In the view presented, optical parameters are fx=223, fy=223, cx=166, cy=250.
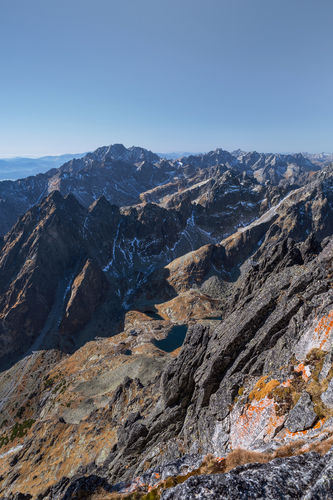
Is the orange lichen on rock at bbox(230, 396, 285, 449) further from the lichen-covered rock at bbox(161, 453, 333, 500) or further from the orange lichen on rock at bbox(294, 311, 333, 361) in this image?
the lichen-covered rock at bbox(161, 453, 333, 500)

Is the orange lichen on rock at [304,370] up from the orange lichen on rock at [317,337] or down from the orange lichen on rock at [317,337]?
down

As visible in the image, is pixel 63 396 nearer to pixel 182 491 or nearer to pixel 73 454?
pixel 73 454

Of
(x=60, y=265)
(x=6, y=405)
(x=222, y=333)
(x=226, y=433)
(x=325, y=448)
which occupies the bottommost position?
(x=6, y=405)

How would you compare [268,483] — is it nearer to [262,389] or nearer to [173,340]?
[262,389]

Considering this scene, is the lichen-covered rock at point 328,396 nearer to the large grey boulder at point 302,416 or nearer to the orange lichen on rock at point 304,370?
the large grey boulder at point 302,416

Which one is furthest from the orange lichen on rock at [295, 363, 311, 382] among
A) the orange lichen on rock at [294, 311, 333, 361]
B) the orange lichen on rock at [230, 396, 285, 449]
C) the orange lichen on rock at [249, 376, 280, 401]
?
the orange lichen on rock at [230, 396, 285, 449]

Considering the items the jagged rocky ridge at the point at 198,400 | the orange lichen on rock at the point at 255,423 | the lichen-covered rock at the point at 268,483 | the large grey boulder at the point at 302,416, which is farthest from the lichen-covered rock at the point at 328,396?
the lichen-covered rock at the point at 268,483

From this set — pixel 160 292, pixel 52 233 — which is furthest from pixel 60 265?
pixel 160 292

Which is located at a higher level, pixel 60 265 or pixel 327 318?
pixel 327 318
